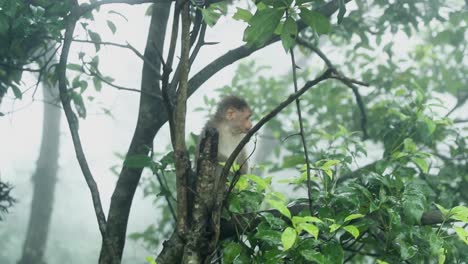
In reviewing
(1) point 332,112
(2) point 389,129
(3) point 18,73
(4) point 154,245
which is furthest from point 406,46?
(3) point 18,73

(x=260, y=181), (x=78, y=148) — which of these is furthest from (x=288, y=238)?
(x=78, y=148)

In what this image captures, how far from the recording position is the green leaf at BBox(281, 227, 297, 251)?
1538mm

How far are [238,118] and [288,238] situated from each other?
188cm

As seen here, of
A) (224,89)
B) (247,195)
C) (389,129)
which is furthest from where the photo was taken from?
(224,89)

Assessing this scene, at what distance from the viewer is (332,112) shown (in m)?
4.34

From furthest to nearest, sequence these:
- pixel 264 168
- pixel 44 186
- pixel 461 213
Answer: pixel 44 186
pixel 264 168
pixel 461 213

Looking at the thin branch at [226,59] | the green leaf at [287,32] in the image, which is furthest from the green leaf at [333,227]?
the thin branch at [226,59]

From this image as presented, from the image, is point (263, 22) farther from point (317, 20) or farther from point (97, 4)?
point (97, 4)

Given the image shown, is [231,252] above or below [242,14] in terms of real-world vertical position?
below

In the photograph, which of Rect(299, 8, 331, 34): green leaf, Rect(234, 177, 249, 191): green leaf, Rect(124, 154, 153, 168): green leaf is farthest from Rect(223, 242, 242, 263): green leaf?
Rect(299, 8, 331, 34): green leaf

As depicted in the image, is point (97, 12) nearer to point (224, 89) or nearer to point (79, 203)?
point (224, 89)

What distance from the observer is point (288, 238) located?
5.13ft

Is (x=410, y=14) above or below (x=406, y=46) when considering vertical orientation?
below

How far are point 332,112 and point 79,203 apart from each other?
2.44 metres
